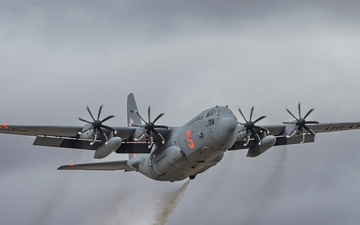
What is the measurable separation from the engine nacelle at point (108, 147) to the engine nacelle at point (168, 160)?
13.0ft

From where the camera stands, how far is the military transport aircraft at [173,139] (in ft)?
173

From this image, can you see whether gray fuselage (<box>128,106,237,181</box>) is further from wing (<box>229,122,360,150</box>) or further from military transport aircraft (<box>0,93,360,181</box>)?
wing (<box>229,122,360,150</box>)

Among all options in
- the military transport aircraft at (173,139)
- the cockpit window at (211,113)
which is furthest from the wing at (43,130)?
the cockpit window at (211,113)

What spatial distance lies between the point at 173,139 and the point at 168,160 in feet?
5.96

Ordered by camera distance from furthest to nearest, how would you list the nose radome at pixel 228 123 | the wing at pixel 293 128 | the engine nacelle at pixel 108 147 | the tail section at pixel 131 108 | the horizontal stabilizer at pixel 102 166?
the tail section at pixel 131 108 → the wing at pixel 293 128 → the horizontal stabilizer at pixel 102 166 → the engine nacelle at pixel 108 147 → the nose radome at pixel 228 123

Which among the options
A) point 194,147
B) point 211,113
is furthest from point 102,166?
point 211,113

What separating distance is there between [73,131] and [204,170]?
9.51 meters

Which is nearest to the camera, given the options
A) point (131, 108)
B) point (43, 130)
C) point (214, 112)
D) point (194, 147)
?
point (214, 112)

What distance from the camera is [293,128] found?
59.8 metres

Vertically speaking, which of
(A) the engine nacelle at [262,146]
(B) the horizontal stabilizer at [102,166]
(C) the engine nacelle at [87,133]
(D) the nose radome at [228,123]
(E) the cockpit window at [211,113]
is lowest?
(B) the horizontal stabilizer at [102,166]

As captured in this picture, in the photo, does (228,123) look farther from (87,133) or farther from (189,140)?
(87,133)

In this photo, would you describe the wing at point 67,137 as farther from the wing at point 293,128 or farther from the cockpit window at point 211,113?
the wing at point 293,128

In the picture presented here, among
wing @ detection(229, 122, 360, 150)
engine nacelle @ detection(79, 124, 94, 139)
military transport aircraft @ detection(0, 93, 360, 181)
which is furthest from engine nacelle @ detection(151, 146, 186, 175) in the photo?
wing @ detection(229, 122, 360, 150)


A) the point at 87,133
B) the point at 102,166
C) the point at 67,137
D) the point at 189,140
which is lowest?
the point at 102,166
